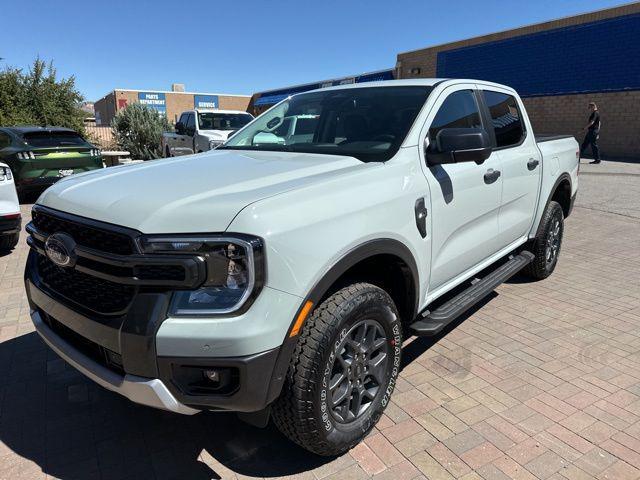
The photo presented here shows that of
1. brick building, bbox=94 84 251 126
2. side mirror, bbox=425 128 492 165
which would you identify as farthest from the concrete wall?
brick building, bbox=94 84 251 126

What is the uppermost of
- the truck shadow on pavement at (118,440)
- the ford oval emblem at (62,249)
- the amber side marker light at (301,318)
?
the ford oval emblem at (62,249)

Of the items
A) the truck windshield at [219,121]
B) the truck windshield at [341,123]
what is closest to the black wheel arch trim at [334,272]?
the truck windshield at [341,123]

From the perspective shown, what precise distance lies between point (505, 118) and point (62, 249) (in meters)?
3.66

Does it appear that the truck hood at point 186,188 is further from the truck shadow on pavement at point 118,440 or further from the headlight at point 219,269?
the truck shadow on pavement at point 118,440

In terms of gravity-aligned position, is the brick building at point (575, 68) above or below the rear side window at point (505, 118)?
above

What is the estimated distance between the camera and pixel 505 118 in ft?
14.1

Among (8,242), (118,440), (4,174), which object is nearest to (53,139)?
(8,242)

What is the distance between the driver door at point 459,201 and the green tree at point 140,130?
17677mm

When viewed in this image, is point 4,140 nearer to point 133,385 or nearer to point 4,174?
point 4,174

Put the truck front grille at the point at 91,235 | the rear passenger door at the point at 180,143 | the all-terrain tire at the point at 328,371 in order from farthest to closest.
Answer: the rear passenger door at the point at 180,143
the all-terrain tire at the point at 328,371
the truck front grille at the point at 91,235

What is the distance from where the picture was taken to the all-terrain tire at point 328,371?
2.15 m

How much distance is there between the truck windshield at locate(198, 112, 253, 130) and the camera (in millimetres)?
13762

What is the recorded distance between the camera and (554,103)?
18.9 meters

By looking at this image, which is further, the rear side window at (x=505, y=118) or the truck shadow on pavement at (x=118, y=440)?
the rear side window at (x=505, y=118)
